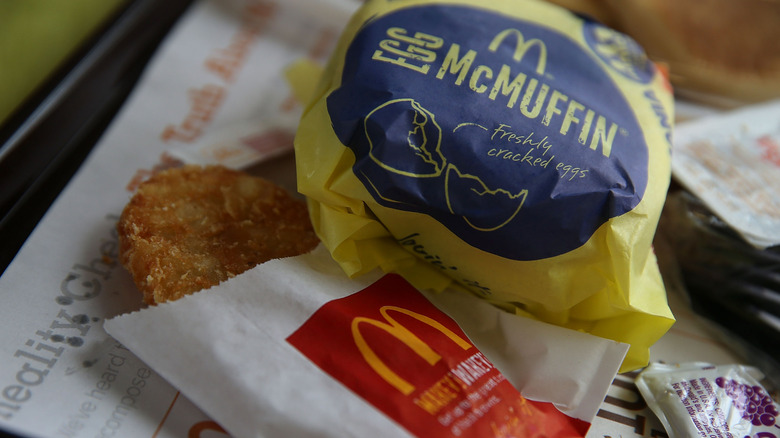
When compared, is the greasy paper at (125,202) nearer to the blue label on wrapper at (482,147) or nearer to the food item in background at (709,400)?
the blue label on wrapper at (482,147)

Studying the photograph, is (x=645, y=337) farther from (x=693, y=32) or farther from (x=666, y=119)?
(x=693, y=32)

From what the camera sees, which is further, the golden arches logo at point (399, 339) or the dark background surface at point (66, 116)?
the dark background surface at point (66, 116)

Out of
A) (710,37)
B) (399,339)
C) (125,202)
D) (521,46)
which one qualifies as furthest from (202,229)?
(710,37)

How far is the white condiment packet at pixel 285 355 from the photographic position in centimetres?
58

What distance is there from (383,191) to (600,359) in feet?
1.10

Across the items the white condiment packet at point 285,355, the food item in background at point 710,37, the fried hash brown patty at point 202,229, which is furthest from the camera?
the food item in background at point 710,37

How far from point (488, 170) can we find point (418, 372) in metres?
0.23

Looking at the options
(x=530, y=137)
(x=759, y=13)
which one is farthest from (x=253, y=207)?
A: (x=759, y=13)

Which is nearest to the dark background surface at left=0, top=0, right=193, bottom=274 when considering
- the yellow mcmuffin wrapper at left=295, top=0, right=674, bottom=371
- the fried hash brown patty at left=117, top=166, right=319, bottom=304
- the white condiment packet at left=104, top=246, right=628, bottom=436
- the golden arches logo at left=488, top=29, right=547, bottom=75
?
the fried hash brown patty at left=117, top=166, right=319, bottom=304

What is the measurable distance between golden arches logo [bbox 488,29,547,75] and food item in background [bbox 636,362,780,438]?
429 mm

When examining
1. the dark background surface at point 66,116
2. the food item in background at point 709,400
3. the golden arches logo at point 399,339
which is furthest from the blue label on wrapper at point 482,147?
the dark background surface at point 66,116

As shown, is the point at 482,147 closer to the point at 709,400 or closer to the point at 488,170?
the point at 488,170

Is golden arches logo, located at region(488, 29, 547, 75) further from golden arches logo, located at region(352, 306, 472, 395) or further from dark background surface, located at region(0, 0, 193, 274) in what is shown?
dark background surface, located at region(0, 0, 193, 274)

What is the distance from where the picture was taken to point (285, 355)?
0.61 meters
